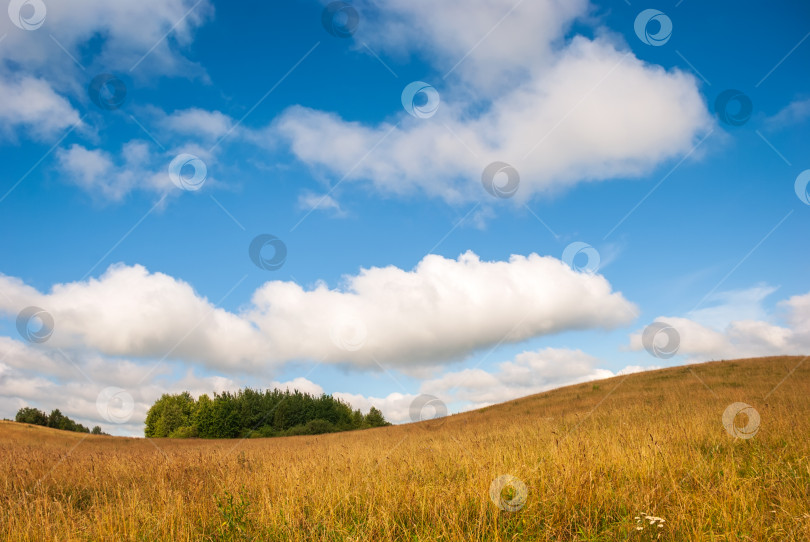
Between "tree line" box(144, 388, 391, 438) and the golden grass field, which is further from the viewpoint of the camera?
"tree line" box(144, 388, 391, 438)

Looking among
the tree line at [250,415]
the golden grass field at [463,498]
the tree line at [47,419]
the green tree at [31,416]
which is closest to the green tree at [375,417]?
the tree line at [250,415]

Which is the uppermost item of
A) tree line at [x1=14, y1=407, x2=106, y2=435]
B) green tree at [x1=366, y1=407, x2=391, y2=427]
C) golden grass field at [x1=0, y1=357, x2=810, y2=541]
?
green tree at [x1=366, y1=407, x2=391, y2=427]

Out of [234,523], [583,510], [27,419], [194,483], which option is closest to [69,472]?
[194,483]

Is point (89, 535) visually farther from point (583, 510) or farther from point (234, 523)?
point (583, 510)

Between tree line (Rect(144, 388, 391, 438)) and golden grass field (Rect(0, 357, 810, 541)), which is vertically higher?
tree line (Rect(144, 388, 391, 438))

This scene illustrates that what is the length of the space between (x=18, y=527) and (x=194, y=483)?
215cm

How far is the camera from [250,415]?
232ft

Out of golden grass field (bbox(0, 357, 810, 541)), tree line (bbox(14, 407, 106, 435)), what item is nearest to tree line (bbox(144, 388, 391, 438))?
tree line (bbox(14, 407, 106, 435))

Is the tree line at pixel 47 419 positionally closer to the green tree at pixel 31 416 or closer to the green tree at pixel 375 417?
the green tree at pixel 31 416

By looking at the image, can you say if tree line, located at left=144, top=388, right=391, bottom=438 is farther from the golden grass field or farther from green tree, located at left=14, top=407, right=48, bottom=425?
the golden grass field

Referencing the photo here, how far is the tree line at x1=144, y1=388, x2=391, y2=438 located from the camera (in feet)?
226

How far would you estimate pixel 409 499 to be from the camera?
4930 millimetres

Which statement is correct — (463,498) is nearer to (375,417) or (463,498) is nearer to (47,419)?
(375,417)

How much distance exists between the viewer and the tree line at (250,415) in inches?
2707
